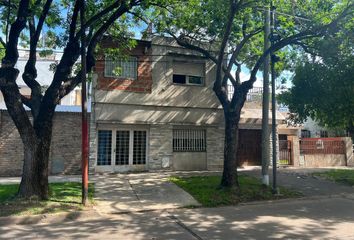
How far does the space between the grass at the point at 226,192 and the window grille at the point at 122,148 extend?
3824 millimetres

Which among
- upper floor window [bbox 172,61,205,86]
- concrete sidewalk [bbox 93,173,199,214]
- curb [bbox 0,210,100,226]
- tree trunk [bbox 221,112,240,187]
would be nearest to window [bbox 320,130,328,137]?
upper floor window [bbox 172,61,205,86]

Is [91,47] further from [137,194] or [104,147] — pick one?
[104,147]

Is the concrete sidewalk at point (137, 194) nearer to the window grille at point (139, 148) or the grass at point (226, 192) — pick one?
the grass at point (226, 192)

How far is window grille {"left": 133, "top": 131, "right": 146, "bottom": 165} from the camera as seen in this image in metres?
15.9

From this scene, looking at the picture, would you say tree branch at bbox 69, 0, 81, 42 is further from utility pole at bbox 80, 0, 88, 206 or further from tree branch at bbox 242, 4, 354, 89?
tree branch at bbox 242, 4, 354, 89

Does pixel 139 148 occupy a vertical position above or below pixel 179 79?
below

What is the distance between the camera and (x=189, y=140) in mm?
16703

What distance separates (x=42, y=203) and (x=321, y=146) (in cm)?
1613

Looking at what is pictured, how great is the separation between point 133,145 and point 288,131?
44.3 feet

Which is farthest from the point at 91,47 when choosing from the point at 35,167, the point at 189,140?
the point at 189,140

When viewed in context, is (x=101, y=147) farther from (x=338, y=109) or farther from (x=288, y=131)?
(x=288, y=131)

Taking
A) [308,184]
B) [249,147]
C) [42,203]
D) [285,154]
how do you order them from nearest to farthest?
[42,203], [308,184], [249,147], [285,154]

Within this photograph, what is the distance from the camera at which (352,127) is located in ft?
46.3

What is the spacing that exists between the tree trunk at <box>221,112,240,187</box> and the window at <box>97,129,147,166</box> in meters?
5.92
